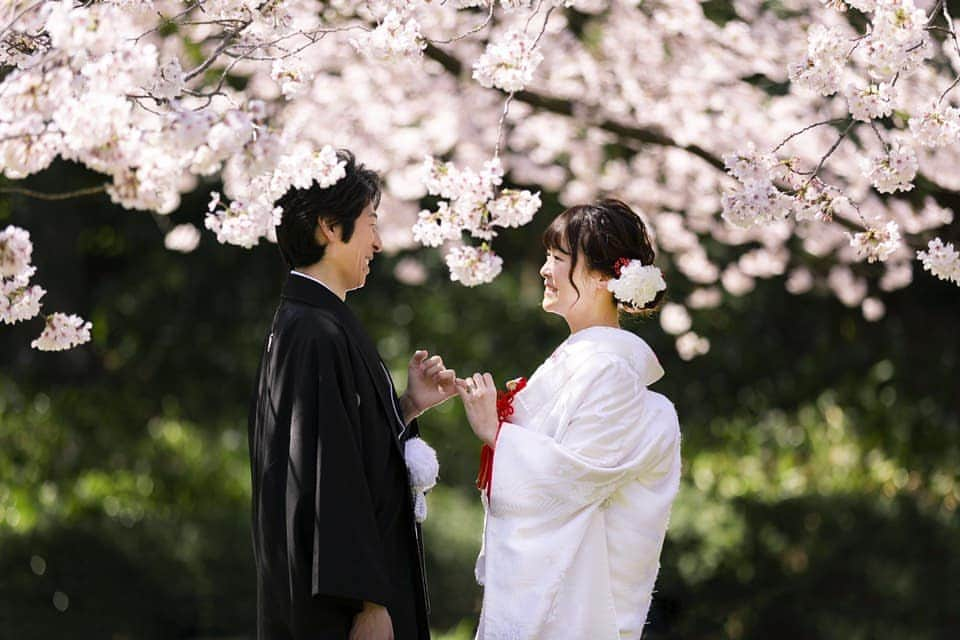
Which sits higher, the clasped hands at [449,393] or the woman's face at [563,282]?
the woman's face at [563,282]

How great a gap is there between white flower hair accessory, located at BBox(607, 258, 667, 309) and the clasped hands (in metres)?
0.33

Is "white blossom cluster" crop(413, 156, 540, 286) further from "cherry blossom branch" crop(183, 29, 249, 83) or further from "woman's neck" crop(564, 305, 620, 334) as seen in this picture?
"cherry blossom branch" crop(183, 29, 249, 83)

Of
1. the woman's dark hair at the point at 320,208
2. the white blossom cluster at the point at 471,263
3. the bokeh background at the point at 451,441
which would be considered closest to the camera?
the woman's dark hair at the point at 320,208

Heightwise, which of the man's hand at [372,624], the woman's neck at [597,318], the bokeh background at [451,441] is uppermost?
the woman's neck at [597,318]

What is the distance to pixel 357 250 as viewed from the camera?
2.61 m

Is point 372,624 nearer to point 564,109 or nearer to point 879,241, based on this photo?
point 879,241

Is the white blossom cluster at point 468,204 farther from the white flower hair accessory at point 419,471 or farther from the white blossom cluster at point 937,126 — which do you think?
the white blossom cluster at point 937,126

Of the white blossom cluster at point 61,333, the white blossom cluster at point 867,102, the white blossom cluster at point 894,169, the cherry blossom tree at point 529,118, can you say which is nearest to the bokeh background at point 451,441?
the cherry blossom tree at point 529,118

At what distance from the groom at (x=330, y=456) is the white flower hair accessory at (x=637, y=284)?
1.69 feet

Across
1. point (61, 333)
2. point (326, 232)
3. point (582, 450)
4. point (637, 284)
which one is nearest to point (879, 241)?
point (637, 284)

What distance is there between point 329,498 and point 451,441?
4.48 meters

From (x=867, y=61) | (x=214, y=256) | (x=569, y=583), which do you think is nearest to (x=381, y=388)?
(x=569, y=583)

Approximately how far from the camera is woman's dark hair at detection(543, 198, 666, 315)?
2781 millimetres

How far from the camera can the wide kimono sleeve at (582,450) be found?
269 cm
